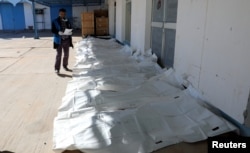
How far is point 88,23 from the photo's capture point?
1187 centimetres

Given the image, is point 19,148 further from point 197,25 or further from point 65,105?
point 197,25

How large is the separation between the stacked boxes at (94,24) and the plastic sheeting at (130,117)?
844cm

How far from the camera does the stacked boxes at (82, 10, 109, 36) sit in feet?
38.7

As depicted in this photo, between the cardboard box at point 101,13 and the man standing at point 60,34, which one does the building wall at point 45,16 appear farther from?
the man standing at point 60,34

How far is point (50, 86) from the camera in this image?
171 inches

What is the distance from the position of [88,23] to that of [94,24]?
30 cm

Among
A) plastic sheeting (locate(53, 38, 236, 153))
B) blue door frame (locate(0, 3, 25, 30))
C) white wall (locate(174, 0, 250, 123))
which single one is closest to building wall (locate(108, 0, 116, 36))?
plastic sheeting (locate(53, 38, 236, 153))

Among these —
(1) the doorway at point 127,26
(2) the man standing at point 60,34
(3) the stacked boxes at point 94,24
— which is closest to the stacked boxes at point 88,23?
(3) the stacked boxes at point 94,24

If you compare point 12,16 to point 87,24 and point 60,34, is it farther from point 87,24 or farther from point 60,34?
point 60,34

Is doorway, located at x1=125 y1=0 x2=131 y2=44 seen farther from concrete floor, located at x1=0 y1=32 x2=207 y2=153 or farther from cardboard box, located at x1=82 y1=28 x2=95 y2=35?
cardboard box, located at x1=82 y1=28 x2=95 y2=35

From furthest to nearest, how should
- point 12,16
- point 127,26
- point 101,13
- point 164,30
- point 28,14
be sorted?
point 28,14 → point 12,16 → point 101,13 → point 127,26 → point 164,30

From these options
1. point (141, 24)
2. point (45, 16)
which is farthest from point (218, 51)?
point (45, 16)

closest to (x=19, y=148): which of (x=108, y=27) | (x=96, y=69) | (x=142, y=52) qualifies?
(x=96, y=69)

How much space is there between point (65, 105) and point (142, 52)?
3.22 m
